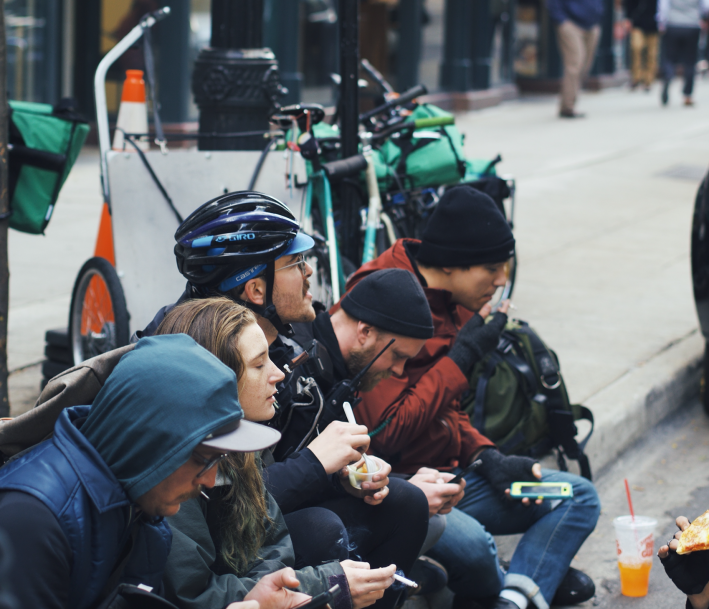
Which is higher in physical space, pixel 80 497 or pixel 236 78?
pixel 236 78

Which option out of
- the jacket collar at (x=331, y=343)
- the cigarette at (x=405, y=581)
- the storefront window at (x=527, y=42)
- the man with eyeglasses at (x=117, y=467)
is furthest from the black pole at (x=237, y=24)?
the storefront window at (x=527, y=42)

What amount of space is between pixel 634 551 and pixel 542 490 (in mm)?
440

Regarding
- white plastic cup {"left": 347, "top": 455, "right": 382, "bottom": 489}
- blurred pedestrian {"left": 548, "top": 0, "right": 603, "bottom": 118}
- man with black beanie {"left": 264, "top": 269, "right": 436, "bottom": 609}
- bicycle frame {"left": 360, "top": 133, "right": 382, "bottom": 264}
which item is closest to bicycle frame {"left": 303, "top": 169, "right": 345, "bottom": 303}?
bicycle frame {"left": 360, "top": 133, "right": 382, "bottom": 264}

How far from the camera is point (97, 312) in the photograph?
487 centimetres

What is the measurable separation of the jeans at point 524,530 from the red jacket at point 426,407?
7.7 inches

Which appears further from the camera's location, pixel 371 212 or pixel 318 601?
pixel 371 212

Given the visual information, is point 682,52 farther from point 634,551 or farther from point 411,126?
point 634,551

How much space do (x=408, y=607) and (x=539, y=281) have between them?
4.57 m

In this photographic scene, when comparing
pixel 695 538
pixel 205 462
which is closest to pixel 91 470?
pixel 205 462

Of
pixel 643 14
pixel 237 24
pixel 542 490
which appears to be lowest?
pixel 542 490

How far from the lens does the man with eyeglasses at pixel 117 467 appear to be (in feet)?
5.92

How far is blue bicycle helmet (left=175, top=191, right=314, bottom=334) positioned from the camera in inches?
116

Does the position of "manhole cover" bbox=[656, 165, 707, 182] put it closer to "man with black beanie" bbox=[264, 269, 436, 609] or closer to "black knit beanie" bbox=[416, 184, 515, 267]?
"black knit beanie" bbox=[416, 184, 515, 267]

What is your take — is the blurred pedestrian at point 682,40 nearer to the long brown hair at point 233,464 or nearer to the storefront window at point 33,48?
the storefront window at point 33,48
